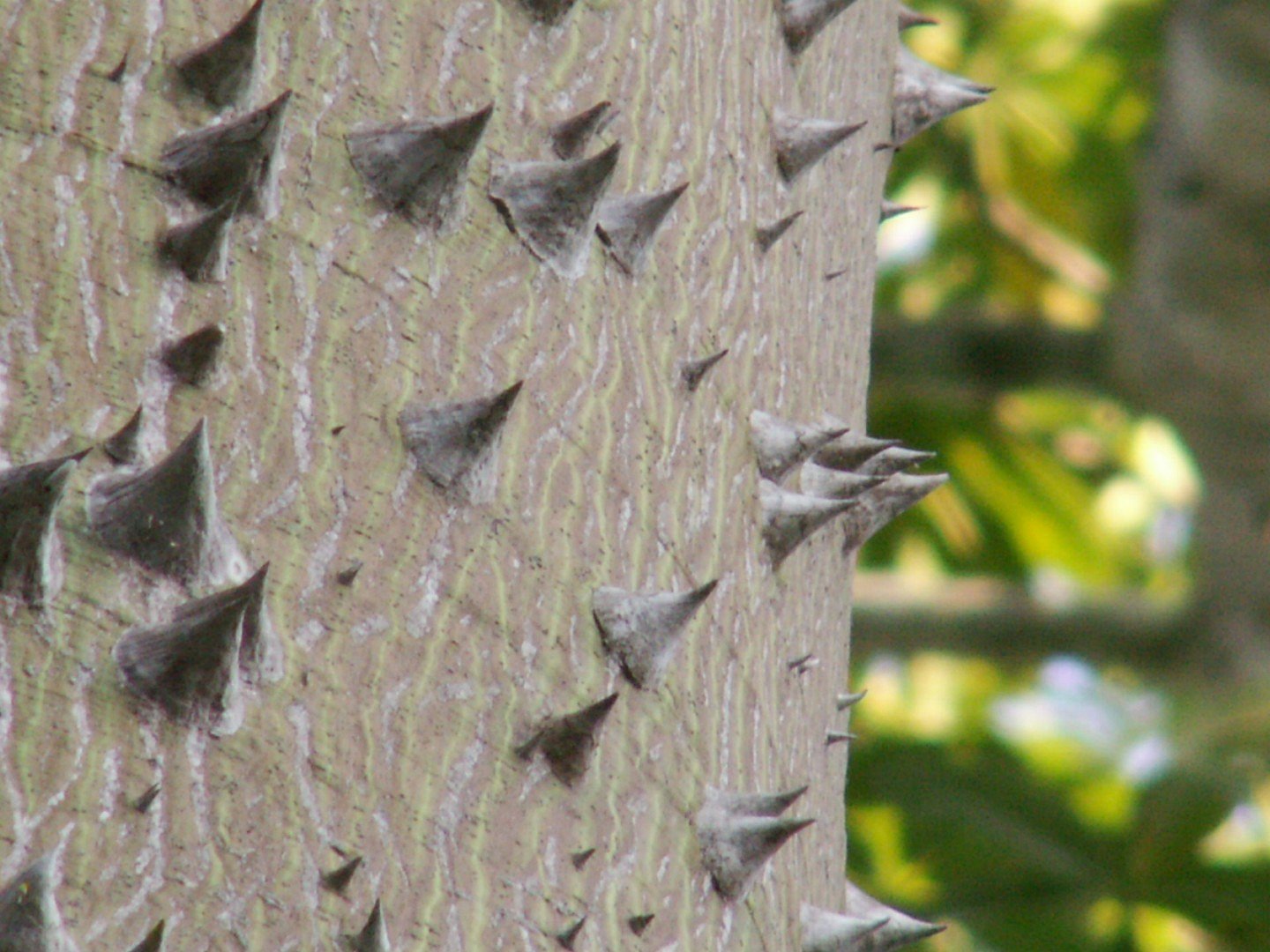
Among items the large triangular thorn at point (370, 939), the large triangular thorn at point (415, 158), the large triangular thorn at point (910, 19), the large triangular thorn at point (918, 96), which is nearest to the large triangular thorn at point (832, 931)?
the large triangular thorn at point (370, 939)

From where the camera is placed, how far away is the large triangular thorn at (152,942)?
417 mm

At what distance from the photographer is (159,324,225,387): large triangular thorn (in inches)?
19.0

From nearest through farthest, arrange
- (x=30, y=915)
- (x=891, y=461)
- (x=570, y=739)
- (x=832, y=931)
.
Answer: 1. (x=30, y=915)
2. (x=570, y=739)
3. (x=832, y=931)
4. (x=891, y=461)

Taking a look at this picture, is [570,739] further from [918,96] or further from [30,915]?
[918,96]

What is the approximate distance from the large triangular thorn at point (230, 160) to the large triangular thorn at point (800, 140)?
0.25 metres

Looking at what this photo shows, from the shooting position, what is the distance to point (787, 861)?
0.60 meters

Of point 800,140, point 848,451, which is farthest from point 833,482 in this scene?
point 800,140

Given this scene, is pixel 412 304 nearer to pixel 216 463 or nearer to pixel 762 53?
pixel 216 463

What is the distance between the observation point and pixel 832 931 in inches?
24.1

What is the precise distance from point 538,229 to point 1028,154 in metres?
3.62

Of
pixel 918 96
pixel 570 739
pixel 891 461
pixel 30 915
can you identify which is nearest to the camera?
pixel 30 915

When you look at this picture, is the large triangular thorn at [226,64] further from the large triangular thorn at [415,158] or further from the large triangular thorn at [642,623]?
the large triangular thorn at [642,623]

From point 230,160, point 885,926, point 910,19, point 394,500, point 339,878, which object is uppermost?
point 910,19

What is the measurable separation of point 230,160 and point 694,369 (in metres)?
0.19
